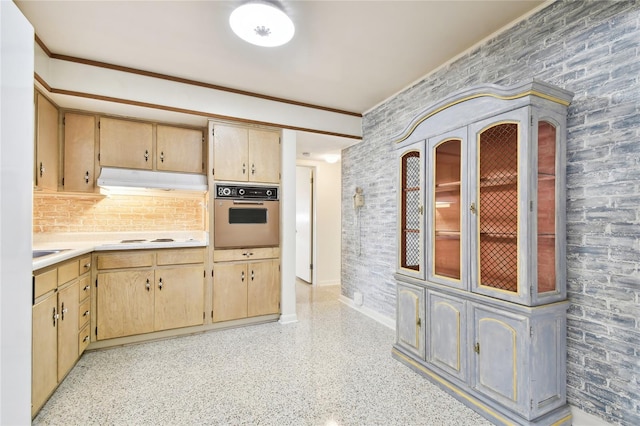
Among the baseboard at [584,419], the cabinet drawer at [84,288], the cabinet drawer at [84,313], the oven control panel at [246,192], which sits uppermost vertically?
the oven control panel at [246,192]

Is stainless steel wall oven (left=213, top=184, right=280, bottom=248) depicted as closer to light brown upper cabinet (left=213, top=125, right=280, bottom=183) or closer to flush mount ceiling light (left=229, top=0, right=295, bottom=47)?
light brown upper cabinet (left=213, top=125, right=280, bottom=183)

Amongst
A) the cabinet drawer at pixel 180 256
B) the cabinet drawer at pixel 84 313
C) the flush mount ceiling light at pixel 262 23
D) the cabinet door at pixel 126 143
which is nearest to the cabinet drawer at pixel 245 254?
the cabinet drawer at pixel 180 256

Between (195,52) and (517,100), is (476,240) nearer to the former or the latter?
(517,100)

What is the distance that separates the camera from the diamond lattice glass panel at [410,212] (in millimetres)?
2555

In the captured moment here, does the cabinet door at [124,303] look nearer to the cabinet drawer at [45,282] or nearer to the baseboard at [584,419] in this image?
the cabinet drawer at [45,282]

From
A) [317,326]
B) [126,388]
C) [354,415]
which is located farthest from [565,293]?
[126,388]

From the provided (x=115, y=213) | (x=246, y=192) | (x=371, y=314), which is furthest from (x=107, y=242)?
(x=371, y=314)

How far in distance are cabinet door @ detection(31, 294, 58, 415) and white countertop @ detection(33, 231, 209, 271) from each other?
466 millimetres

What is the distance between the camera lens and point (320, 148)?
4.44 metres

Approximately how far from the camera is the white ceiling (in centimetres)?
203

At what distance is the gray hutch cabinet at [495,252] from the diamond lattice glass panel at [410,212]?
15 centimetres

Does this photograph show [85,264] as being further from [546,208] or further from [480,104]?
[546,208]

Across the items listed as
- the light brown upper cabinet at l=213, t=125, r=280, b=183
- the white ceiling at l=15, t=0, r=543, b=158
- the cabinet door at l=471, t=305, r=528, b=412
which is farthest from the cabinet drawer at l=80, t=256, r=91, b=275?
the cabinet door at l=471, t=305, r=528, b=412

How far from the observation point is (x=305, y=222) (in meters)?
5.55
